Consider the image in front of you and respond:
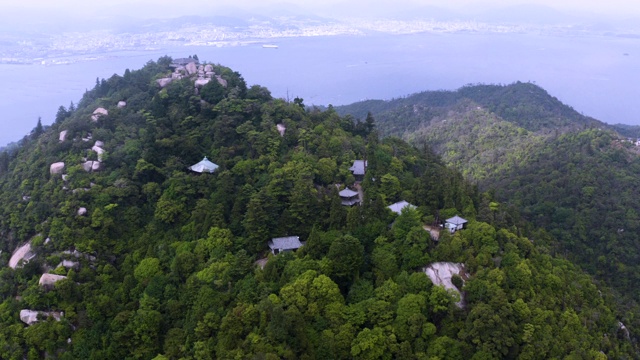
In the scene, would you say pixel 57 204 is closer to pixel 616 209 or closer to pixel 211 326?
pixel 211 326

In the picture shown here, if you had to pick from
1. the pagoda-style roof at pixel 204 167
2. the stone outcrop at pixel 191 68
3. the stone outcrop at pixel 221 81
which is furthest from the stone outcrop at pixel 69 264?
the stone outcrop at pixel 191 68

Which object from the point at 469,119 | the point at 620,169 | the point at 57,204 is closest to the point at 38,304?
the point at 57,204

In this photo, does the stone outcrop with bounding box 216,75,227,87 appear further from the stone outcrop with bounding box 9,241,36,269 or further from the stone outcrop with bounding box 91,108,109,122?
the stone outcrop with bounding box 9,241,36,269

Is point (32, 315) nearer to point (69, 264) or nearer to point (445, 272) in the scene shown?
point (69, 264)

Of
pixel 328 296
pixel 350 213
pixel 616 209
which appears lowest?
pixel 616 209

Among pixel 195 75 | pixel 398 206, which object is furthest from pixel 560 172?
pixel 195 75

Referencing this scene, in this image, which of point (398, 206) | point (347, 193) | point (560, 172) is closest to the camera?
point (398, 206)

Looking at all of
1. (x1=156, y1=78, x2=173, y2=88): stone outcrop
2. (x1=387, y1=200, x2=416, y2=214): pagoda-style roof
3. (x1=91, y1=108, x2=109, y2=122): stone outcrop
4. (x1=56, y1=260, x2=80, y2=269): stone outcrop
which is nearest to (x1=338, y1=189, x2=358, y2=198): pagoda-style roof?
(x1=387, y1=200, x2=416, y2=214): pagoda-style roof
